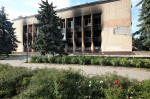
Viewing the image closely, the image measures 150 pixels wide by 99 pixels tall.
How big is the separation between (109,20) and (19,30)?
1177 inches

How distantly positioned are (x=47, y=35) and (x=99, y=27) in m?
14.4

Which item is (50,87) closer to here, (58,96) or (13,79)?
(58,96)

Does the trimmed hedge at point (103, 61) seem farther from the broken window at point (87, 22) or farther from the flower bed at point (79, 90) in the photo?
the broken window at point (87, 22)

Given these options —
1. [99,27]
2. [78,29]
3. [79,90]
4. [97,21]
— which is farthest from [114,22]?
[79,90]

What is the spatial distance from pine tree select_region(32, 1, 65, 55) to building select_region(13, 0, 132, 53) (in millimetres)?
8667

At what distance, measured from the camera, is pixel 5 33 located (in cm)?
1919

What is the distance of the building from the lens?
18672 mm

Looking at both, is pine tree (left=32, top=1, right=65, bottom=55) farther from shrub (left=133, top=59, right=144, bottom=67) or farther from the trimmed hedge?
shrub (left=133, top=59, right=144, bottom=67)

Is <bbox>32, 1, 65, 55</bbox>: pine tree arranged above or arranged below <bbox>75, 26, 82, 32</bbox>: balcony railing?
below

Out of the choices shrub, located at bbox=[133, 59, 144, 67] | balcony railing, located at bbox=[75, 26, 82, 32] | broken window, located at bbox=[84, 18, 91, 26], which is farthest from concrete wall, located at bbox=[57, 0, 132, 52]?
shrub, located at bbox=[133, 59, 144, 67]

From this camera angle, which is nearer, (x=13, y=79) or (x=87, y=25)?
(x=13, y=79)

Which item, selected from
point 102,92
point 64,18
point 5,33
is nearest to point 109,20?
point 64,18

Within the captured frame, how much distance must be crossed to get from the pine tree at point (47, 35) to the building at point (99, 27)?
8667 millimetres

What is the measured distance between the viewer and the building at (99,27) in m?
18.7
